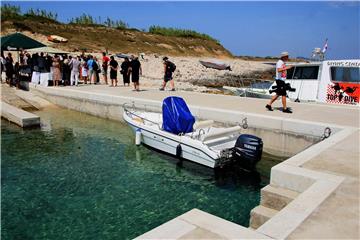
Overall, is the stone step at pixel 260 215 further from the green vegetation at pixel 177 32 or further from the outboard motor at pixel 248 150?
the green vegetation at pixel 177 32

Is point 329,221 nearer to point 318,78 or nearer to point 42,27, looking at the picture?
point 318,78

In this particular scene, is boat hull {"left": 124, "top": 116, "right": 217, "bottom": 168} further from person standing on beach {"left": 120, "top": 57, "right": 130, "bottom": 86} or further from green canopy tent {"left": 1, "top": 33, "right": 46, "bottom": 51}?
green canopy tent {"left": 1, "top": 33, "right": 46, "bottom": 51}

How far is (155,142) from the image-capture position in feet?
33.6

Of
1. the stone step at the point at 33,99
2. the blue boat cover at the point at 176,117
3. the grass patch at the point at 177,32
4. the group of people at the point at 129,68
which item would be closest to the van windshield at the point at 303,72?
the group of people at the point at 129,68

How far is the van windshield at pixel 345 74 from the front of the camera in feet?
44.3

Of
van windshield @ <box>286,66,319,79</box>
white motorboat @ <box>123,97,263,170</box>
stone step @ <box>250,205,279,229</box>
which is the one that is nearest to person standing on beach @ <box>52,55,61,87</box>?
white motorboat @ <box>123,97,263,170</box>

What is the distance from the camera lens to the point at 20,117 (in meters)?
13.1

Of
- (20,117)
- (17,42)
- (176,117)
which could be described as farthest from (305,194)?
(17,42)

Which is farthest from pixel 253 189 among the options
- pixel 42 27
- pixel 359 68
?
pixel 42 27

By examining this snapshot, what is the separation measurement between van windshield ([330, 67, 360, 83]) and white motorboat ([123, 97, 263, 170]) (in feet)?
21.6

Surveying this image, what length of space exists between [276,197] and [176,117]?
14.7 ft

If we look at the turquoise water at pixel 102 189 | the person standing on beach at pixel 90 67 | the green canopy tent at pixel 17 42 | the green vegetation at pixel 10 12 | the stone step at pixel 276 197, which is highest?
the green vegetation at pixel 10 12

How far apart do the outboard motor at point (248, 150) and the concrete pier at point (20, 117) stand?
8.20 m

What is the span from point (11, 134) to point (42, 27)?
3925 centimetres
